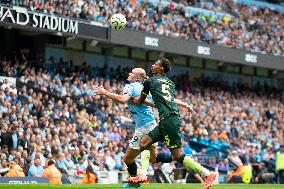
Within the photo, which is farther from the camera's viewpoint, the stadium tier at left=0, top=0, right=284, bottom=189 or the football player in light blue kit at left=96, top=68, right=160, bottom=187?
the stadium tier at left=0, top=0, right=284, bottom=189

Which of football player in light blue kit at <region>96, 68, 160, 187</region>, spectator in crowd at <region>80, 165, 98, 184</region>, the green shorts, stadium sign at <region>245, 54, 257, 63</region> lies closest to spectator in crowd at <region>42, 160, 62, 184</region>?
spectator in crowd at <region>80, 165, 98, 184</region>

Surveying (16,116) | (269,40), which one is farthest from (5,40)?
(269,40)

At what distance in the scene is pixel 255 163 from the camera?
3108 cm

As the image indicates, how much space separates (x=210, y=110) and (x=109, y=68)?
526cm

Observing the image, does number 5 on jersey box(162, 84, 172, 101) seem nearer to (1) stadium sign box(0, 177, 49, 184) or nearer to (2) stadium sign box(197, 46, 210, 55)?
(1) stadium sign box(0, 177, 49, 184)

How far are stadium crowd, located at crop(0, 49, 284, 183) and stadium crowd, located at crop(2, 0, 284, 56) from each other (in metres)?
2.52

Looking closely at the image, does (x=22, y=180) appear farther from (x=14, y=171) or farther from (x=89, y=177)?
(x=89, y=177)

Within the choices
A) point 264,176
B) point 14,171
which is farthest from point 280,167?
point 14,171

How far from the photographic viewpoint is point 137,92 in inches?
589

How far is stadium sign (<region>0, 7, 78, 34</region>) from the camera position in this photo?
27844mm

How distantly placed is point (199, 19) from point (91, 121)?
1306 cm

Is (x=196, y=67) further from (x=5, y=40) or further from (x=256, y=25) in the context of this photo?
(x=5, y=40)

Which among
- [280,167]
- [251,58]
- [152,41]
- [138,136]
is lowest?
[280,167]

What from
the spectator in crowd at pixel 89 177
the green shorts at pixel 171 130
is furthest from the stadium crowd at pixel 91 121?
the green shorts at pixel 171 130
